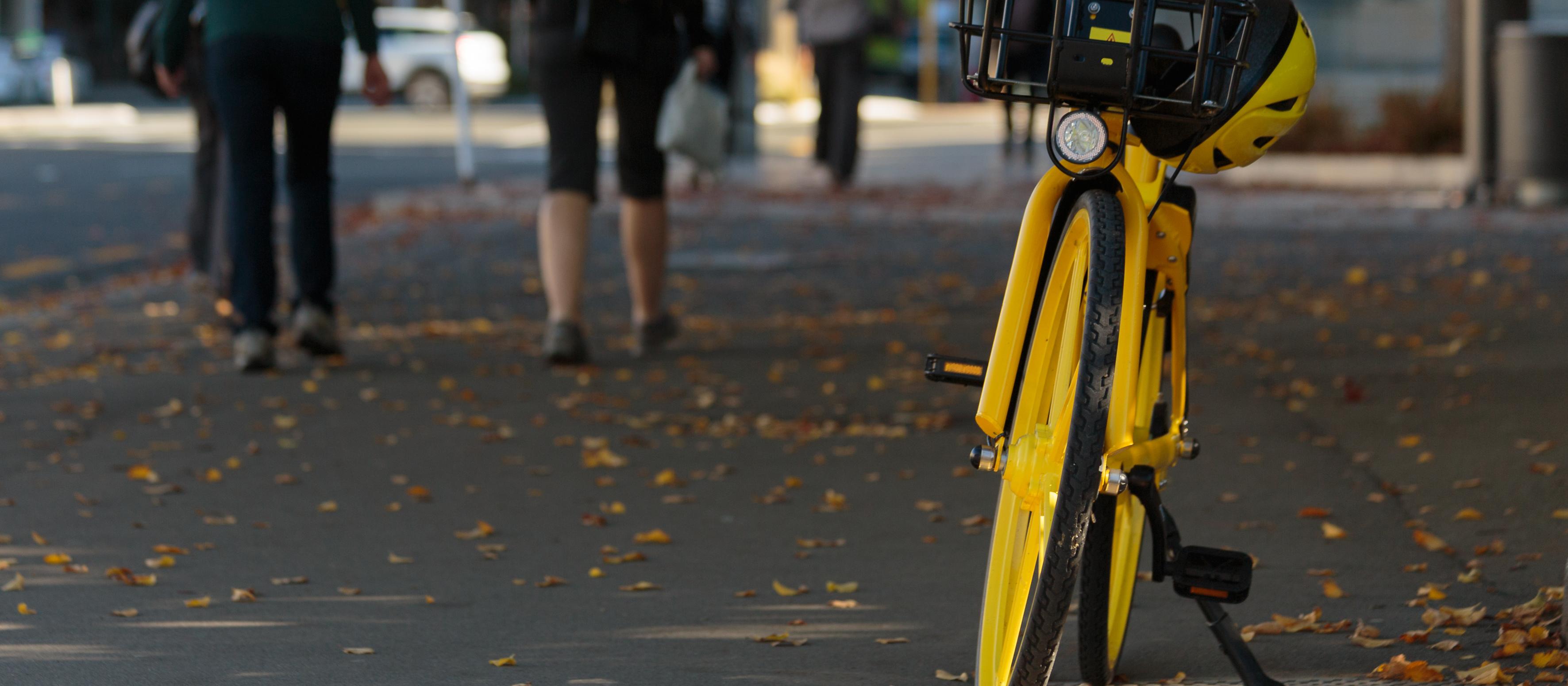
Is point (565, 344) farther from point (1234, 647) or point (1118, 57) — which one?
point (1118, 57)

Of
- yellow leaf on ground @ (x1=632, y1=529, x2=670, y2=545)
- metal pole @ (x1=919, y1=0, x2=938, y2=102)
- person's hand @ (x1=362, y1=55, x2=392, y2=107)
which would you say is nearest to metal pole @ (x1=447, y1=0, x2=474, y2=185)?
person's hand @ (x1=362, y1=55, x2=392, y2=107)

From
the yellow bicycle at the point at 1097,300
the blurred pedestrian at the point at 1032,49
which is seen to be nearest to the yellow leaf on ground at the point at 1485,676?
the yellow bicycle at the point at 1097,300

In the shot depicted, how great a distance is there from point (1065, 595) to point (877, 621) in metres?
1.03

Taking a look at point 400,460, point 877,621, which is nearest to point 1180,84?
point 877,621

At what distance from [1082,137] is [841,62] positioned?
1155 cm

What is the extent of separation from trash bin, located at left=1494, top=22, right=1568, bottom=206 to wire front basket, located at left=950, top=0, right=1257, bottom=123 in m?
9.62

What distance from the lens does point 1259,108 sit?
110 inches

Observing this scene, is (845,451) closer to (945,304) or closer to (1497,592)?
(1497,592)

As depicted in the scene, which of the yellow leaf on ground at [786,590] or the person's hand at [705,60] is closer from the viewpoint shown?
the yellow leaf on ground at [786,590]

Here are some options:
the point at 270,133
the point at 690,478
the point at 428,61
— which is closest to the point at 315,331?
the point at 270,133

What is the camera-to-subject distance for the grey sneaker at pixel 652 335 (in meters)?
6.74

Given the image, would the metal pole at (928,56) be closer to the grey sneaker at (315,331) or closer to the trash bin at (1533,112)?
the trash bin at (1533,112)

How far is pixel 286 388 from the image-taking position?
19.8 feet

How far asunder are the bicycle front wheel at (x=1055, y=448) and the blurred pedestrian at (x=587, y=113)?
377cm
